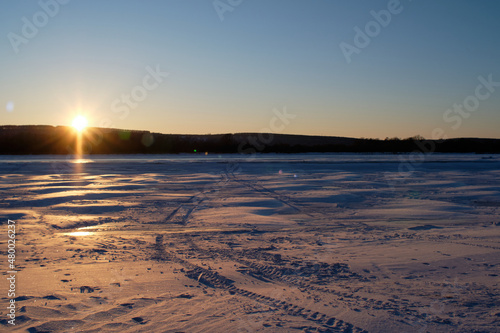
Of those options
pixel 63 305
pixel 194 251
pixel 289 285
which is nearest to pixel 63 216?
pixel 194 251

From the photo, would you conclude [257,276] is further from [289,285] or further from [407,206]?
[407,206]

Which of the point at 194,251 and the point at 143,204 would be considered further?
the point at 143,204

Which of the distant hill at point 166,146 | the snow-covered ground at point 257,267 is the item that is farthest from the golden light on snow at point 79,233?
the distant hill at point 166,146

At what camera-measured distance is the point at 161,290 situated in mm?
3887

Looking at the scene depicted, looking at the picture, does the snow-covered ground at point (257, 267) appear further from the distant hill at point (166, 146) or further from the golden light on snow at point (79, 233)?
the distant hill at point (166, 146)

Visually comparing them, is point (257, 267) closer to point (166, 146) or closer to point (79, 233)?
point (79, 233)

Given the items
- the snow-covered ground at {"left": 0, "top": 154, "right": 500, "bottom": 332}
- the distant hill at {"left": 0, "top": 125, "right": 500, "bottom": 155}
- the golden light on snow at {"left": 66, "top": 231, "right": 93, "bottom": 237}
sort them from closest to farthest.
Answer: the snow-covered ground at {"left": 0, "top": 154, "right": 500, "bottom": 332} < the golden light on snow at {"left": 66, "top": 231, "right": 93, "bottom": 237} < the distant hill at {"left": 0, "top": 125, "right": 500, "bottom": 155}

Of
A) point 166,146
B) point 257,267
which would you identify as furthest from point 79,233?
point 166,146

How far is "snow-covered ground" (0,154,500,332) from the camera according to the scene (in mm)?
3250

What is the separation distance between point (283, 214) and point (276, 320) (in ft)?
17.0

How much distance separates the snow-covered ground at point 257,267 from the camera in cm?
325

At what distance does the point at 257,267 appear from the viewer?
460cm

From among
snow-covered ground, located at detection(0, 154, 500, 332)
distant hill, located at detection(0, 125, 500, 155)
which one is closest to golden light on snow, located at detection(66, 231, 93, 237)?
snow-covered ground, located at detection(0, 154, 500, 332)

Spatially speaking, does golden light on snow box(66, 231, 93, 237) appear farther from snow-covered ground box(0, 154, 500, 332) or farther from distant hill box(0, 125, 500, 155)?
distant hill box(0, 125, 500, 155)
